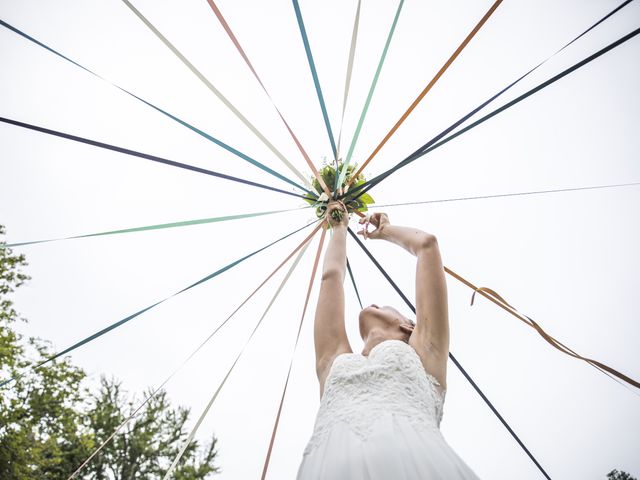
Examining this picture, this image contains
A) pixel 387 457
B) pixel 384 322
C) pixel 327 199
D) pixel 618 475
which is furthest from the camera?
pixel 618 475

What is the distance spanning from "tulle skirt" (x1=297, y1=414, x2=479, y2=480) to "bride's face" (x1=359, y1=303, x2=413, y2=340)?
2.35 feet

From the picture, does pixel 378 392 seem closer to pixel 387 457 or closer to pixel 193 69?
pixel 387 457

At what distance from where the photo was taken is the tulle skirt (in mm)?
991

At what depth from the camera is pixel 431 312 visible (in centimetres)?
156

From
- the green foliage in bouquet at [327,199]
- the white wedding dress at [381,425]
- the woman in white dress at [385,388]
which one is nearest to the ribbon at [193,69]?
the green foliage in bouquet at [327,199]

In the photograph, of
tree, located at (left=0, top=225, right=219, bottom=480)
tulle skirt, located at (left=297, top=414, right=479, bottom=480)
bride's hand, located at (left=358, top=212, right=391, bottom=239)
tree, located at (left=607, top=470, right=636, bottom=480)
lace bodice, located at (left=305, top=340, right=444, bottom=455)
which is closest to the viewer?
tulle skirt, located at (left=297, top=414, right=479, bottom=480)

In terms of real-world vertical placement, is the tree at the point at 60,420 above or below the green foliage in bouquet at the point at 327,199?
above

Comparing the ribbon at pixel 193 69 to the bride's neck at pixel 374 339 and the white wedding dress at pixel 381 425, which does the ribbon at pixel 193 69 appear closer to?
the bride's neck at pixel 374 339

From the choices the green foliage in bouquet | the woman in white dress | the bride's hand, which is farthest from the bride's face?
the green foliage in bouquet

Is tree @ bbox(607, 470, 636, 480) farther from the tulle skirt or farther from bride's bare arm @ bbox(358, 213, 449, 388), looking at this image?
the tulle skirt

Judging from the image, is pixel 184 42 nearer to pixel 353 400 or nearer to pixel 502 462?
pixel 353 400

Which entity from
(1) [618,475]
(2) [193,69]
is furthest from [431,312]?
(1) [618,475]

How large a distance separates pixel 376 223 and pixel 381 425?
1.42 meters

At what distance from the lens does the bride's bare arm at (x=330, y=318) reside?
5.58 feet
